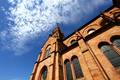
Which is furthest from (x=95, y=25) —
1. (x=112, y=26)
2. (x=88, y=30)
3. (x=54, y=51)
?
(x=54, y=51)

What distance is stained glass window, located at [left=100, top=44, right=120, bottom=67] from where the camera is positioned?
9.31 m

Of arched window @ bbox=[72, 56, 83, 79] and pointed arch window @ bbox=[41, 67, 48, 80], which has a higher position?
pointed arch window @ bbox=[41, 67, 48, 80]

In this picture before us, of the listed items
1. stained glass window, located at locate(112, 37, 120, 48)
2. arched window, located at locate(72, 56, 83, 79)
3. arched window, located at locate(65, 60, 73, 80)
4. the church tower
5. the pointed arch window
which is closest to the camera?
stained glass window, located at locate(112, 37, 120, 48)

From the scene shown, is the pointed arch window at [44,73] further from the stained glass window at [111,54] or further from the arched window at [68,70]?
the stained glass window at [111,54]

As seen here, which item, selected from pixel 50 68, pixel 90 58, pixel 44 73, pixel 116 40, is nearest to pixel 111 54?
pixel 116 40

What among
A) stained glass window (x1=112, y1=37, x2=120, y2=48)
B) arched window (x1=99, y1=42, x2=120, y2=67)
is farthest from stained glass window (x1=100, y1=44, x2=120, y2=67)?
stained glass window (x1=112, y1=37, x2=120, y2=48)

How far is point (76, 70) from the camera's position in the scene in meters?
11.9

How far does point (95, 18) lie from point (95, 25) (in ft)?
5.38

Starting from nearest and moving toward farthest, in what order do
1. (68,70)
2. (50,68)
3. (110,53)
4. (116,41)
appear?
(110,53), (116,41), (68,70), (50,68)

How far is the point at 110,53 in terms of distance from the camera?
10.4 meters

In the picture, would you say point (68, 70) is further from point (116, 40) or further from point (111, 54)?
point (116, 40)

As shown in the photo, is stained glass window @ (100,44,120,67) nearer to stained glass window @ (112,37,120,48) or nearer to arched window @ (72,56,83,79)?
stained glass window @ (112,37,120,48)

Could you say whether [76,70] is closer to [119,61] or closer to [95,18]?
[119,61]

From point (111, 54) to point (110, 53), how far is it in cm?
16
